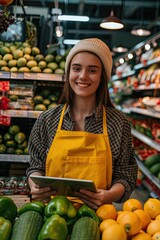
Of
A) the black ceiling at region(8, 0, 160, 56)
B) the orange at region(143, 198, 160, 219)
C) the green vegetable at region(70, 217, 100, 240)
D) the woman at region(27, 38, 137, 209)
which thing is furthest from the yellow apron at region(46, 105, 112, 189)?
the black ceiling at region(8, 0, 160, 56)

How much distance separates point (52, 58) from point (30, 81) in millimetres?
399

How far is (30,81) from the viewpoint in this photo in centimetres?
465

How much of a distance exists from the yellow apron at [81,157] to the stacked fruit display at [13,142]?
215cm

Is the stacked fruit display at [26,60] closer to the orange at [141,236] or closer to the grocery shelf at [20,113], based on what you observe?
the grocery shelf at [20,113]

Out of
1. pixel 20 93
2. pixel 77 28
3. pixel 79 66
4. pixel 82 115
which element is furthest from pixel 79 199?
pixel 77 28

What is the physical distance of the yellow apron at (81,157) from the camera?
2229mm

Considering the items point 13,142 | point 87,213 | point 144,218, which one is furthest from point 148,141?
point 87,213

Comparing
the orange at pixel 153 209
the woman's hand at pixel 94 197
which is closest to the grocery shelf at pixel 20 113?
the woman's hand at pixel 94 197

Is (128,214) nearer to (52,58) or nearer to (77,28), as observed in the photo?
(52,58)

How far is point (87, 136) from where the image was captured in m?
2.27

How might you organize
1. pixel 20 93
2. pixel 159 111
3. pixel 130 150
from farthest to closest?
pixel 159 111, pixel 20 93, pixel 130 150

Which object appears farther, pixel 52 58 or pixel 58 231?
pixel 52 58

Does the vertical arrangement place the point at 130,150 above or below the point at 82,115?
below

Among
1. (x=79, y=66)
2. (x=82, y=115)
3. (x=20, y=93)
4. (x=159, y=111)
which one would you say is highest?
(x=79, y=66)
